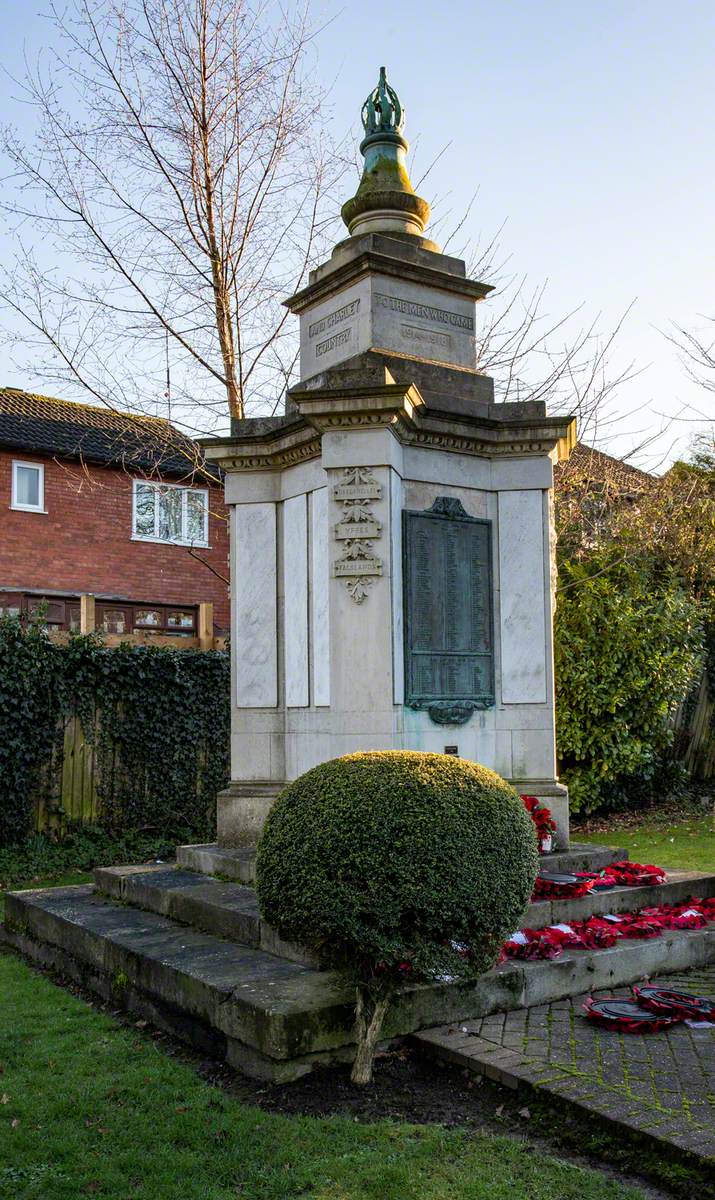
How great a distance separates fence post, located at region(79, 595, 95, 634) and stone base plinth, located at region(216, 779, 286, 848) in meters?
4.84

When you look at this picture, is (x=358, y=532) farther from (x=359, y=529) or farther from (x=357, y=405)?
(x=357, y=405)

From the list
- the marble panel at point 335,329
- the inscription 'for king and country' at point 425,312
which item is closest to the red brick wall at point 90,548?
the marble panel at point 335,329

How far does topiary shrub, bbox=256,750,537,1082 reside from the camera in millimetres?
4082

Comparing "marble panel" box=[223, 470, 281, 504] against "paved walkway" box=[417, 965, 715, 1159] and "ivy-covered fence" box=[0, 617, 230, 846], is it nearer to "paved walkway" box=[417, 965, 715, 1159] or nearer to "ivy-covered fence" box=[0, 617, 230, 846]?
"paved walkway" box=[417, 965, 715, 1159]

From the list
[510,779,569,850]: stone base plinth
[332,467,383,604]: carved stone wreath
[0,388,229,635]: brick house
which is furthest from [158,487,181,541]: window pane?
[510,779,569,850]: stone base plinth

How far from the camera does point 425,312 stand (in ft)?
23.5

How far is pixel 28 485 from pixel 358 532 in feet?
51.2

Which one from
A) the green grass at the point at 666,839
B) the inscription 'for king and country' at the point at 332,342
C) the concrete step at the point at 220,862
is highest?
the inscription 'for king and country' at the point at 332,342

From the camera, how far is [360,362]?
22.2 ft

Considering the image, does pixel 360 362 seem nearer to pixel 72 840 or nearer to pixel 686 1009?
pixel 686 1009

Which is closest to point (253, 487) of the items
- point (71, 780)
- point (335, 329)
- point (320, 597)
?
point (320, 597)

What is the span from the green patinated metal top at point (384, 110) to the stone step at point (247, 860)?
18.5 ft

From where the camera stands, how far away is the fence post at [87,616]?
11484 millimetres

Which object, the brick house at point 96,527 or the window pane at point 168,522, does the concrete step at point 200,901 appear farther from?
the window pane at point 168,522
